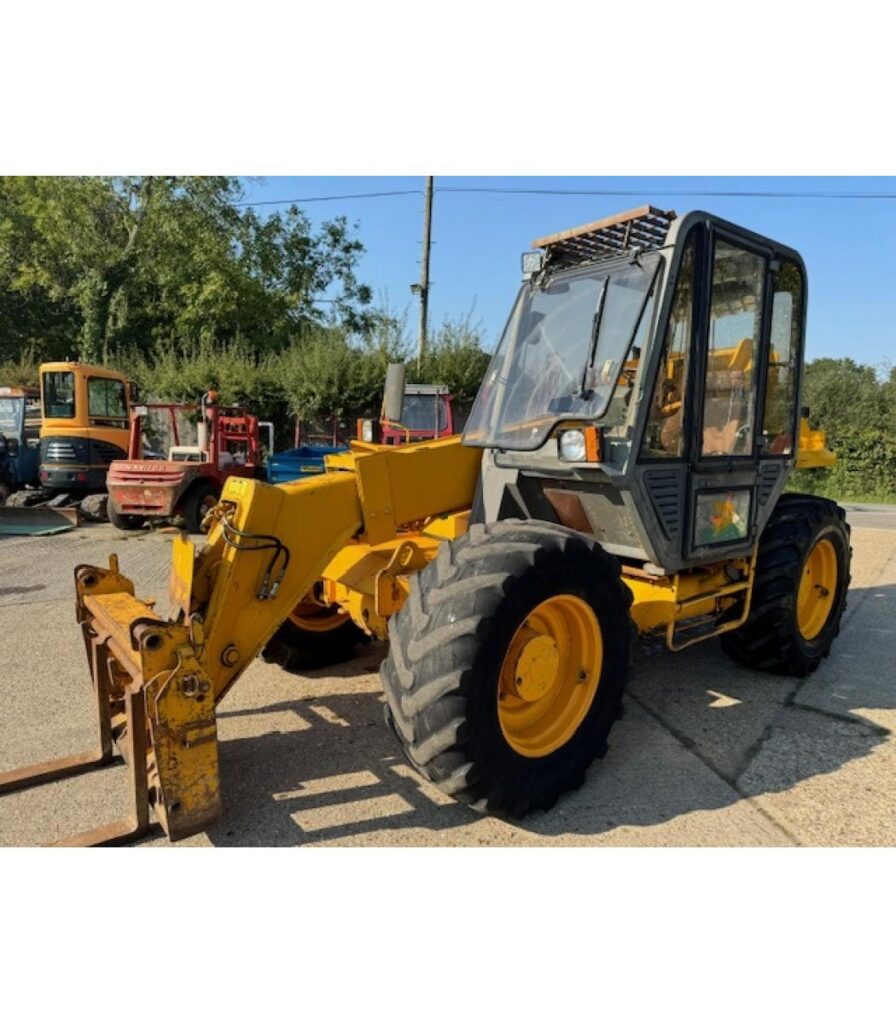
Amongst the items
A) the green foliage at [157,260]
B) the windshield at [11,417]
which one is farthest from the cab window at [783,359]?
the green foliage at [157,260]

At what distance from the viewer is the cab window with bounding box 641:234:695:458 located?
3.37m

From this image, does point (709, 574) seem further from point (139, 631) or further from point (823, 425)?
point (823, 425)

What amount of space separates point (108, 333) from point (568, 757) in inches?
910

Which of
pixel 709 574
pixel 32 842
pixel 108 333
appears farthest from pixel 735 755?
pixel 108 333

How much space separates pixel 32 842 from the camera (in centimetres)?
272

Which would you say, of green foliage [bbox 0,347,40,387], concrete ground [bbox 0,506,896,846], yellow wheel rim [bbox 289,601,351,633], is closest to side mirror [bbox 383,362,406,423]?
yellow wheel rim [bbox 289,601,351,633]

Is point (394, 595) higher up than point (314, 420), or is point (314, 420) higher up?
point (314, 420)

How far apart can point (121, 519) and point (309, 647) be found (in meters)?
7.83

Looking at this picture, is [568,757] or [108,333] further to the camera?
[108,333]

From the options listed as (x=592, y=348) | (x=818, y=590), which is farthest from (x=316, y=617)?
(x=818, y=590)

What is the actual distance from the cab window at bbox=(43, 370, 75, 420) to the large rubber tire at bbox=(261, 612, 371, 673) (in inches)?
415

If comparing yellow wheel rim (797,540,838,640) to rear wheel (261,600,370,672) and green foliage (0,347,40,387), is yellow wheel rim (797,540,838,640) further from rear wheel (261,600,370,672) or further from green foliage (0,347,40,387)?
green foliage (0,347,40,387)

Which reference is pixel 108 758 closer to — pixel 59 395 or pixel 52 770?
pixel 52 770

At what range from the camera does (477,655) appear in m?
2.63
